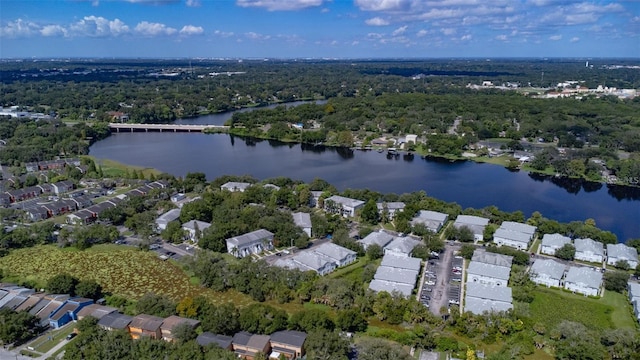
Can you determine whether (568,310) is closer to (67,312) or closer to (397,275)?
(397,275)

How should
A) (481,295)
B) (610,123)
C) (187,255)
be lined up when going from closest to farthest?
1. (481,295)
2. (187,255)
3. (610,123)

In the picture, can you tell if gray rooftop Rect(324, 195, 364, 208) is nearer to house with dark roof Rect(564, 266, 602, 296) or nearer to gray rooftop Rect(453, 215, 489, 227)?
gray rooftop Rect(453, 215, 489, 227)

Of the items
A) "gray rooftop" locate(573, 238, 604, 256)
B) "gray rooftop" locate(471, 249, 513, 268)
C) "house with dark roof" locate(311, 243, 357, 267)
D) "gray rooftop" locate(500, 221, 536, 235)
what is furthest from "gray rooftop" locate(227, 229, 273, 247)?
"gray rooftop" locate(573, 238, 604, 256)

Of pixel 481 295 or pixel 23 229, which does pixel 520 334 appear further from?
pixel 23 229

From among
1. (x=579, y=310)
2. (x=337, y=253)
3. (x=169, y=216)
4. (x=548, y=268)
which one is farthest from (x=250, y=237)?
(x=579, y=310)

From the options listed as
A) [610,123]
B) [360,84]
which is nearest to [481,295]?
[610,123]
